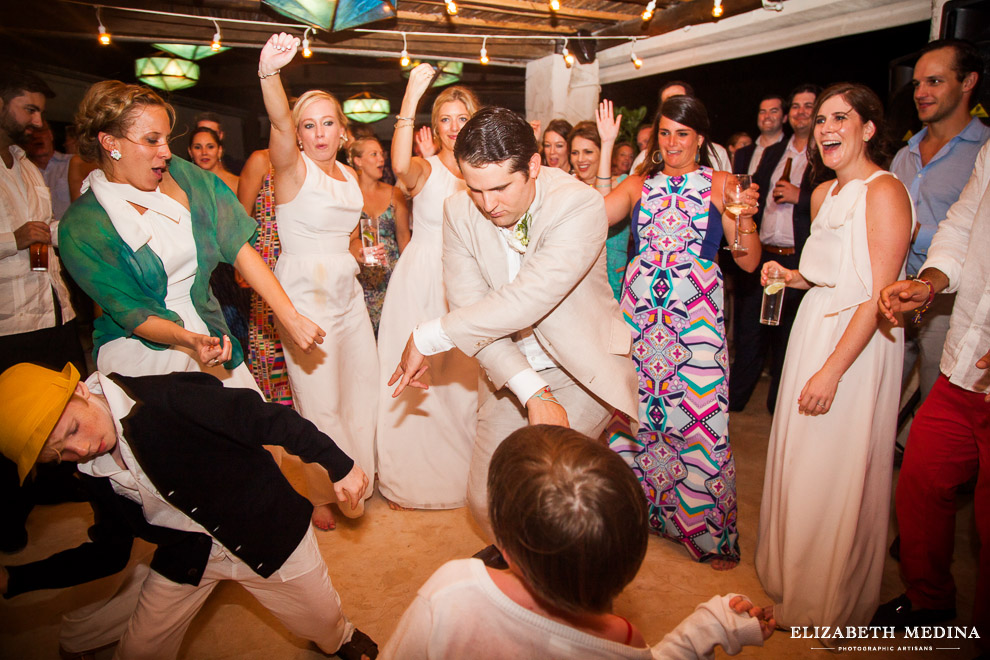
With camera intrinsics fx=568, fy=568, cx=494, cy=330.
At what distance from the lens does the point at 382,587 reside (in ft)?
7.80

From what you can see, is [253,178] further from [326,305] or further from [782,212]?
[782,212]

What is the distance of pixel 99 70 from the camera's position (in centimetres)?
443

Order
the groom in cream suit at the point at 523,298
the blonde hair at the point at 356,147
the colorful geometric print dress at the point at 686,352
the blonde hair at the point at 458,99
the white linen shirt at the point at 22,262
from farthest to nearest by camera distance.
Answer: the blonde hair at the point at 356,147, the blonde hair at the point at 458,99, the white linen shirt at the point at 22,262, the colorful geometric print dress at the point at 686,352, the groom in cream suit at the point at 523,298

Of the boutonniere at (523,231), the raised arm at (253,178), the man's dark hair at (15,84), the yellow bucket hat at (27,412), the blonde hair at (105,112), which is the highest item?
the man's dark hair at (15,84)

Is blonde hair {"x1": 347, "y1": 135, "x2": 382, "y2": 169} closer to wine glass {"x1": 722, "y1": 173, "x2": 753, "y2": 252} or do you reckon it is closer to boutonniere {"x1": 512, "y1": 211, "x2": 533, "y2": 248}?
boutonniere {"x1": 512, "y1": 211, "x2": 533, "y2": 248}

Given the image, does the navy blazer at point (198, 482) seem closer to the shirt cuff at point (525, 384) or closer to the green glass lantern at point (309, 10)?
the shirt cuff at point (525, 384)

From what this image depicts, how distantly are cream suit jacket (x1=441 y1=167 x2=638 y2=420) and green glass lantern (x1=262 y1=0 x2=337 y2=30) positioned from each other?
2786mm

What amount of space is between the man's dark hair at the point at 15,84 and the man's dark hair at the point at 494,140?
256cm

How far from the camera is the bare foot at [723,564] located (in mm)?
2447

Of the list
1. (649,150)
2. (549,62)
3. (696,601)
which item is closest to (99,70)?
(549,62)

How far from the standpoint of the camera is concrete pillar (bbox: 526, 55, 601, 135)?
5875mm

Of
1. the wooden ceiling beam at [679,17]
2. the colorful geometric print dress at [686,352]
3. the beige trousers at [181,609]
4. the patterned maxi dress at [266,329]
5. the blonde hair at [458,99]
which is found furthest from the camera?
the wooden ceiling beam at [679,17]

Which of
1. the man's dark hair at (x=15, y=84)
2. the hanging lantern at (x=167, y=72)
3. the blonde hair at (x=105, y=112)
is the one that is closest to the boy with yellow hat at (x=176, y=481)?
the blonde hair at (x=105, y=112)

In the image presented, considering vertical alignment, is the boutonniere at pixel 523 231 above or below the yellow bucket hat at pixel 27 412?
above
